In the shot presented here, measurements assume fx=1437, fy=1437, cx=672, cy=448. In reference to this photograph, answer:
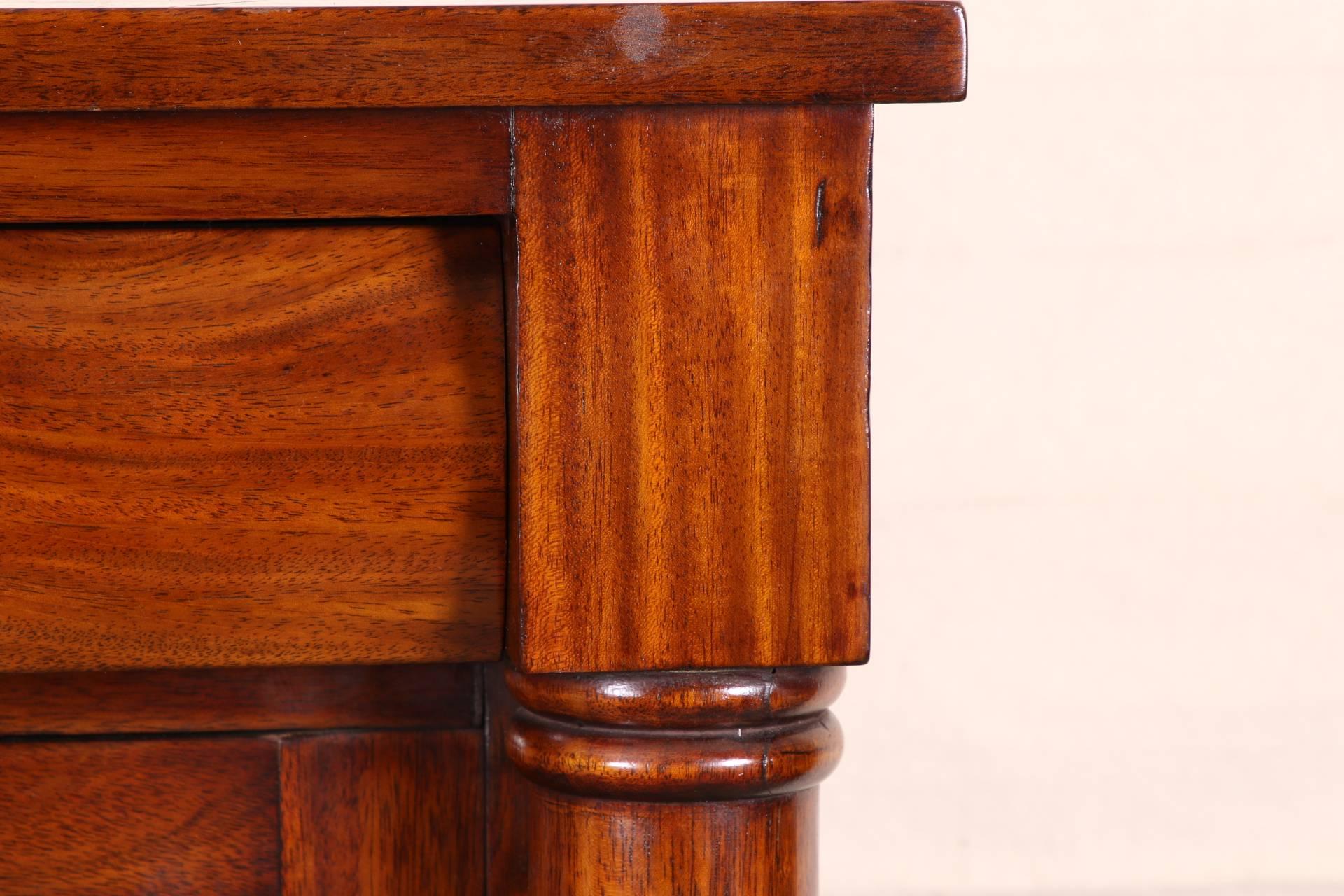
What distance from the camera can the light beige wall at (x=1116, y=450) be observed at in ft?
2.95

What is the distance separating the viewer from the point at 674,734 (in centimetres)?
39

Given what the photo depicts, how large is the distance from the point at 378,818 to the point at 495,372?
0.15 meters

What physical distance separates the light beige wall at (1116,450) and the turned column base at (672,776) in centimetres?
52

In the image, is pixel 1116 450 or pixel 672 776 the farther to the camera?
pixel 1116 450

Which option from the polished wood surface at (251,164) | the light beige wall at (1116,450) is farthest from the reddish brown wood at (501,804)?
the light beige wall at (1116,450)

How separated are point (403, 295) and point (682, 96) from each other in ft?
0.31

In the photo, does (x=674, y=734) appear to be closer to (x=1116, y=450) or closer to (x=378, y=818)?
(x=378, y=818)

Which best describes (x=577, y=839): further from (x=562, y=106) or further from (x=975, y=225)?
(x=975, y=225)

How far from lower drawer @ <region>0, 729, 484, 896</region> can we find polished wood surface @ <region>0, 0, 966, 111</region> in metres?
0.20

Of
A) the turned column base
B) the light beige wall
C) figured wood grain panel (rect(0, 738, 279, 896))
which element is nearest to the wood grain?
the turned column base

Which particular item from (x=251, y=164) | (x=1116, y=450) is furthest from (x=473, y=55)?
(x=1116, y=450)

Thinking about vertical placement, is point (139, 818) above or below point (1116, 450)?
below

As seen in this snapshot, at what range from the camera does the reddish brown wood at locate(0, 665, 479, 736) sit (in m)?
0.44

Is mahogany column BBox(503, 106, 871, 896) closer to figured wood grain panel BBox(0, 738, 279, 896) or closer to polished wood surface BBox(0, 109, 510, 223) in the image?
polished wood surface BBox(0, 109, 510, 223)
